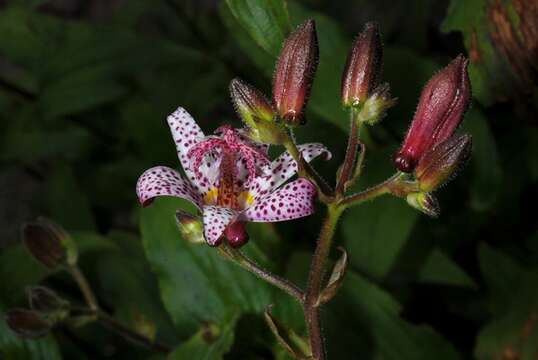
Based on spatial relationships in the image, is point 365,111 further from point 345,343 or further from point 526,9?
point 345,343

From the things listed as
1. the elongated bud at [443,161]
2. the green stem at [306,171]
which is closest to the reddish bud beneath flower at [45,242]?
the green stem at [306,171]

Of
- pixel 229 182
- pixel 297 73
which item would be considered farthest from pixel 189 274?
pixel 297 73

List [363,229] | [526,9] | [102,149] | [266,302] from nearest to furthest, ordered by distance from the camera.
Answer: [526,9] → [266,302] → [363,229] → [102,149]

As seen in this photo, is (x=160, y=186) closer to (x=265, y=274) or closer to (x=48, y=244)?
(x=265, y=274)

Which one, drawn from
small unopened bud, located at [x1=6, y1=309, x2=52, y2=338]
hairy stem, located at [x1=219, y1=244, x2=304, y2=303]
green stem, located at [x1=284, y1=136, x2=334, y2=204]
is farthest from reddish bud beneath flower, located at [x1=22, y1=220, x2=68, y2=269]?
green stem, located at [x1=284, y1=136, x2=334, y2=204]

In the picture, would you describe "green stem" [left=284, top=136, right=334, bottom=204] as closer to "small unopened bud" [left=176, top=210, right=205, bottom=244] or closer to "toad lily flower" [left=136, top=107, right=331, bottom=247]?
"toad lily flower" [left=136, top=107, right=331, bottom=247]

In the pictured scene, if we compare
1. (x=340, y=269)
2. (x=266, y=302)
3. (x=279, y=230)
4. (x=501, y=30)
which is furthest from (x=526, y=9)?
(x=279, y=230)

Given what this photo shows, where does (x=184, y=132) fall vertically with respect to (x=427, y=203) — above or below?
above
